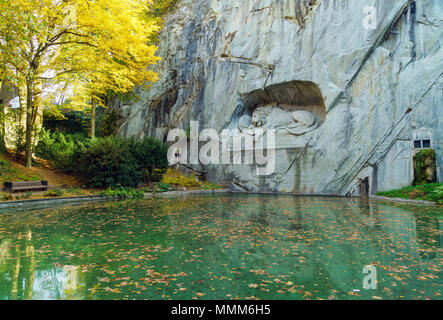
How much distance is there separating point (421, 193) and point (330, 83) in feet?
19.8

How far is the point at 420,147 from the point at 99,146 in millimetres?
12857

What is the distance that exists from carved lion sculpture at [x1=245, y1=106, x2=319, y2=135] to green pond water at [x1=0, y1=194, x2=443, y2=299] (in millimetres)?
7656

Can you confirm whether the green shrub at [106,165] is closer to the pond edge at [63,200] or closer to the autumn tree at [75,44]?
the pond edge at [63,200]

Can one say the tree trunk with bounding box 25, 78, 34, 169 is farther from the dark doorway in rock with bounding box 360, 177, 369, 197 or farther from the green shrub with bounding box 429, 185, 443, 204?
the green shrub with bounding box 429, 185, 443, 204

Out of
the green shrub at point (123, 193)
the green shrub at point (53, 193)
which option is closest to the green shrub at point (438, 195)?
the green shrub at point (123, 193)

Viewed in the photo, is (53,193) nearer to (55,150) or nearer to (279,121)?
(55,150)

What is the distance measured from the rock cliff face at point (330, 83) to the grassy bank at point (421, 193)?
72 cm

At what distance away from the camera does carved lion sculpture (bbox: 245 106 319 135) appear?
14336mm

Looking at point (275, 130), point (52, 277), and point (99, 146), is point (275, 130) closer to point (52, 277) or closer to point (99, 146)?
point (99, 146)

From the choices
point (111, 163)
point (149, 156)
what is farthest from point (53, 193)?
point (149, 156)

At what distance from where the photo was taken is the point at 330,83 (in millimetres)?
13305

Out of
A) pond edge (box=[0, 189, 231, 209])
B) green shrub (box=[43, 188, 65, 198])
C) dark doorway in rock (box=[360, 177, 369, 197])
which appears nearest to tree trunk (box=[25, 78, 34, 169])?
green shrub (box=[43, 188, 65, 198])

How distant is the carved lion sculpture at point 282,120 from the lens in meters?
14.3
